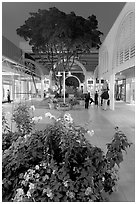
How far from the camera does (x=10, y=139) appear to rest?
8.29 feet

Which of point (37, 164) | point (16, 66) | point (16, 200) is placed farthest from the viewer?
point (16, 66)

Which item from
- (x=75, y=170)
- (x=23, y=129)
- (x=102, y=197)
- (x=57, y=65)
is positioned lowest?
(x=102, y=197)

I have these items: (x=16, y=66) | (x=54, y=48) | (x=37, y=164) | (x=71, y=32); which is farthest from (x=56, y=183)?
(x=54, y=48)

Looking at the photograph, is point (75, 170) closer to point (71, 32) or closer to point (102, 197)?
point (102, 197)

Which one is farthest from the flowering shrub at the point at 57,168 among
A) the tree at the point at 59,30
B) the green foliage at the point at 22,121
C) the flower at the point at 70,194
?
the tree at the point at 59,30

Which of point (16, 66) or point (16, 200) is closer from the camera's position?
point (16, 200)

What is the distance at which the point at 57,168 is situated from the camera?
177 cm

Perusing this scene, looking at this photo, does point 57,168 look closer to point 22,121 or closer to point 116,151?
point 116,151

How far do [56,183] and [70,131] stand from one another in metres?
0.49

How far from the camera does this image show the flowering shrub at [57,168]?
1690mm

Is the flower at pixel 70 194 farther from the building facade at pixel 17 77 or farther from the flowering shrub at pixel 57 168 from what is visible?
the building facade at pixel 17 77

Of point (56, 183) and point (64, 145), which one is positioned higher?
point (64, 145)

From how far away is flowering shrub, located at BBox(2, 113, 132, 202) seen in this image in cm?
169

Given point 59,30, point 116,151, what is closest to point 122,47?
point 59,30
